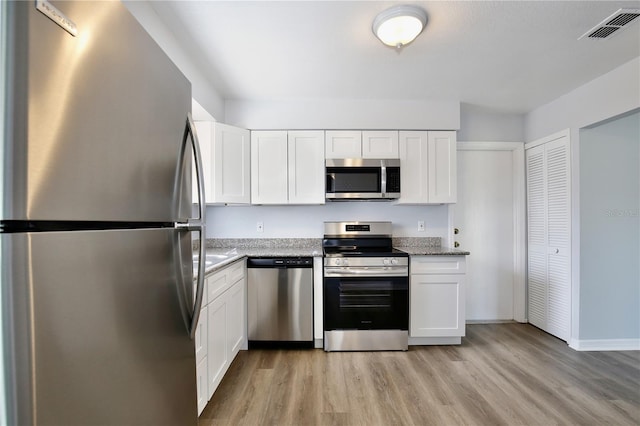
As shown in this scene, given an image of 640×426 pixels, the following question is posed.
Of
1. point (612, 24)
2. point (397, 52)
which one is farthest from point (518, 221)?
point (397, 52)

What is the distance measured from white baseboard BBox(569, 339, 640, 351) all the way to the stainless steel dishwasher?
2.57 m

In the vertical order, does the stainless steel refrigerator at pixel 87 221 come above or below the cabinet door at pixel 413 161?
below

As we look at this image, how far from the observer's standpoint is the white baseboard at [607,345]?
2.71 m

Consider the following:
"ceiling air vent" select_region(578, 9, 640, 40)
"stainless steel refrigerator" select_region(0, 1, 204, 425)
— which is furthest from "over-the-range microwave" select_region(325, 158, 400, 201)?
"stainless steel refrigerator" select_region(0, 1, 204, 425)

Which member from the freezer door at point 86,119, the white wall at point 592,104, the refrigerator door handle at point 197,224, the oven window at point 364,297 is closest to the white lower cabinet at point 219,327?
the refrigerator door handle at point 197,224

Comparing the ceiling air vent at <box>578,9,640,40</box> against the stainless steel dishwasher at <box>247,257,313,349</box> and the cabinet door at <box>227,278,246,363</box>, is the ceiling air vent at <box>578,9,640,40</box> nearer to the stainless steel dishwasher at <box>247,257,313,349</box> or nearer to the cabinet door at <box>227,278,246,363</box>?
the stainless steel dishwasher at <box>247,257,313,349</box>

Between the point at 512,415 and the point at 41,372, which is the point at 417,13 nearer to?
the point at 41,372

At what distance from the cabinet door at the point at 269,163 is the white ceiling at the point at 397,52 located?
1.39 feet

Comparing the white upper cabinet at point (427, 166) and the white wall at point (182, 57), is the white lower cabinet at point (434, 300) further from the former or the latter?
the white wall at point (182, 57)

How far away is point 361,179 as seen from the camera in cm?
299

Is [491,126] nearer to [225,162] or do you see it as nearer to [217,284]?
[225,162]

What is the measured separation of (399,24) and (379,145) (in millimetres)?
1398

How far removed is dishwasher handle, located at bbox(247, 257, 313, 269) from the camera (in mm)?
2730

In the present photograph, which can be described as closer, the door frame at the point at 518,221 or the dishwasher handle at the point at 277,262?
the dishwasher handle at the point at 277,262
